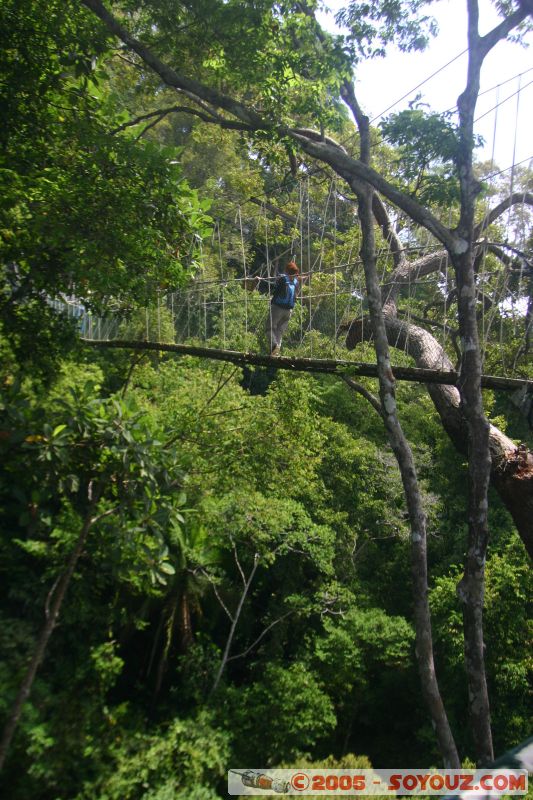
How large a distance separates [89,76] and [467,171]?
2340 millimetres

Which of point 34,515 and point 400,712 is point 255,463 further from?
point 400,712

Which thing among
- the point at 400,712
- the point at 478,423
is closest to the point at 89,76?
the point at 478,423

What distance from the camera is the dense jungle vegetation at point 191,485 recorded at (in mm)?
3857

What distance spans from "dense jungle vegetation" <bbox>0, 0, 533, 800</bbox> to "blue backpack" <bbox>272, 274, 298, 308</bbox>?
812 mm

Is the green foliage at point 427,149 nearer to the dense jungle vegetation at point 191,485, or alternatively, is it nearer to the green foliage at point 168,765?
the dense jungle vegetation at point 191,485

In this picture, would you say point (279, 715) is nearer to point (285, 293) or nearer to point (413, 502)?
point (413, 502)

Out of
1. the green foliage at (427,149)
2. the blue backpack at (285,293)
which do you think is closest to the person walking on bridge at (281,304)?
the blue backpack at (285,293)

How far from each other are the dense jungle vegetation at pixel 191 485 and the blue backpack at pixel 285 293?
2.66 ft

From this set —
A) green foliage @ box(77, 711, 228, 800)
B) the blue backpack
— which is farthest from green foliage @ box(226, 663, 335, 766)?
the blue backpack

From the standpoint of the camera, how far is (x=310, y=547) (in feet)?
25.4

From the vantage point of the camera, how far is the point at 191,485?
6391 millimetres

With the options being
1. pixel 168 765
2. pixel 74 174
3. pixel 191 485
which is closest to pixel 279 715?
pixel 168 765

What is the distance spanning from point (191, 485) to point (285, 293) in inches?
87.4

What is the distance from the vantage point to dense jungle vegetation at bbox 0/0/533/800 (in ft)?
12.7
